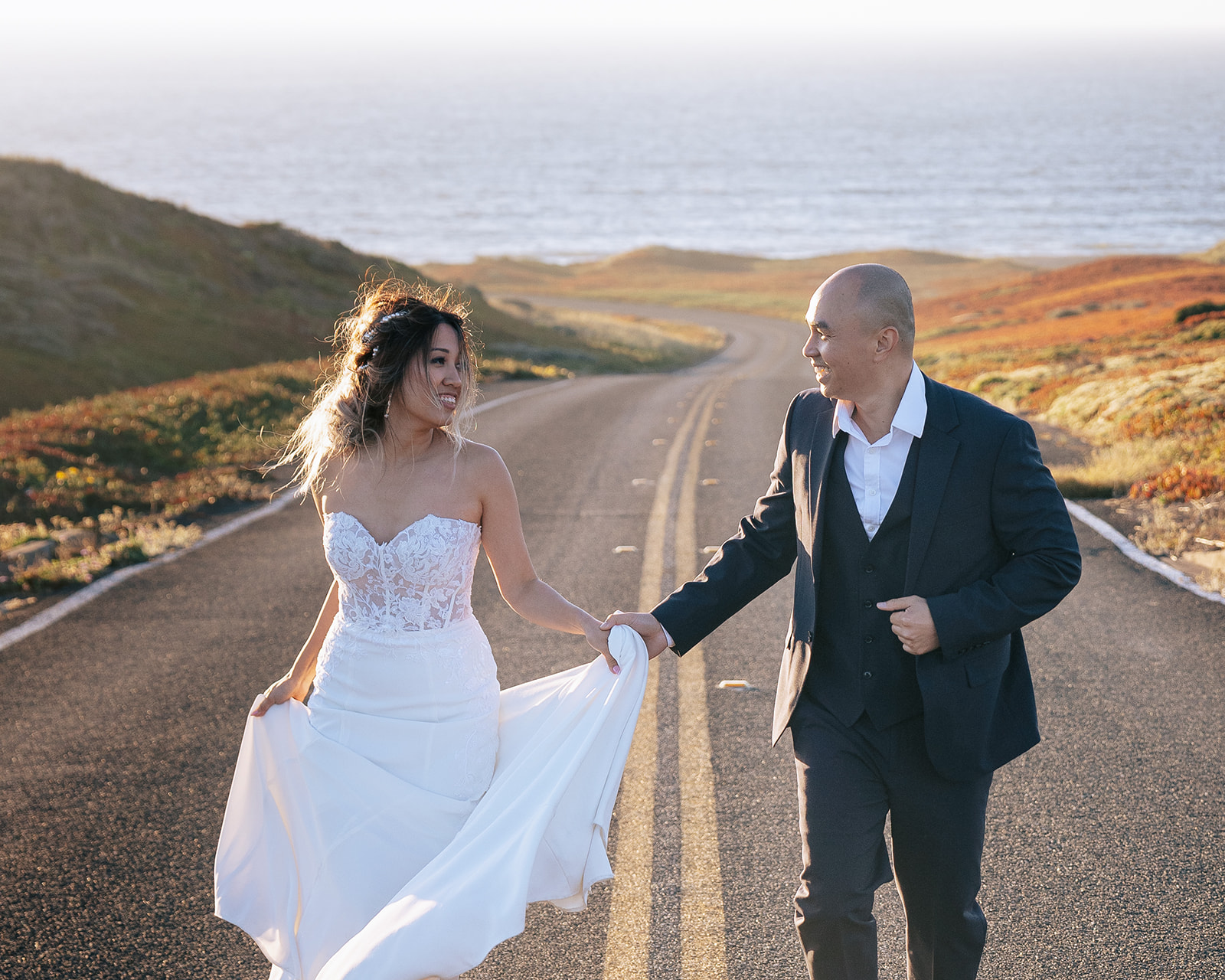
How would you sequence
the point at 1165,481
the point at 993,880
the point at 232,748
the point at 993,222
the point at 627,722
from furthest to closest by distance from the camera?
the point at 993,222 → the point at 1165,481 → the point at 232,748 → the point at 993,880 → the point at 627,722

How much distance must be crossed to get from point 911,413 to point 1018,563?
1.65ft

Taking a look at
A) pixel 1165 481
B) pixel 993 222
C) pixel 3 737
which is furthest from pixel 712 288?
pixel 3 737

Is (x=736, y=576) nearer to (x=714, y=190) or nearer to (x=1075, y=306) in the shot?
(x=1075, y=306)

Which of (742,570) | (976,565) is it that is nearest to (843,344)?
(976,565)

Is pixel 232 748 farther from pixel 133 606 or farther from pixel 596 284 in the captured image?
pixel 596 284

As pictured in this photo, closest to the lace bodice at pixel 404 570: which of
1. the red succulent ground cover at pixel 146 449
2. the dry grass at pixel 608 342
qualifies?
the red succulent ground cover at pixel 146 449

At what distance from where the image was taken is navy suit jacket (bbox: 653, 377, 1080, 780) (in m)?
2.85

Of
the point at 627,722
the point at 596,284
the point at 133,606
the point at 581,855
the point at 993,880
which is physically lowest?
the point at 596,284

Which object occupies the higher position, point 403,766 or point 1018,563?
point 1018,563

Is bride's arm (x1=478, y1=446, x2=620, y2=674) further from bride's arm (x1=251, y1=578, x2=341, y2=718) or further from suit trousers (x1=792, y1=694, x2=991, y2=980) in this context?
suit trousers (x1=792, y1=694, x2=991, y2=980)

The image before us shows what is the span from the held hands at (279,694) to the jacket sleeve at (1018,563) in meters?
1.92

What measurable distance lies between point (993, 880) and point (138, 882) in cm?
321

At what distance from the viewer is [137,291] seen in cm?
3167

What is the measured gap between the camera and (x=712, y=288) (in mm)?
85562
